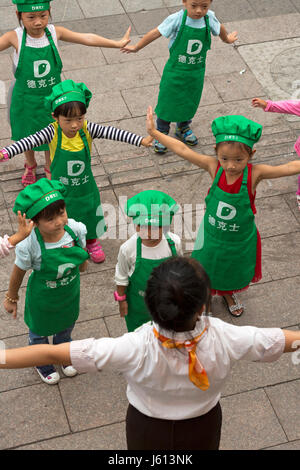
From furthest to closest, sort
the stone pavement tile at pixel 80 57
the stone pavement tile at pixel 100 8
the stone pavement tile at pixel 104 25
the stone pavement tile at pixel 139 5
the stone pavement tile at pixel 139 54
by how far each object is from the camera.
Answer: the stone pavement tile at pixel 139 5 < the stone pavement tile at pixel 100 8 < the stone pavement tile at pixel 104 25 < the stone pavement tile at pixel 139 54 < the stone pavement tile at pixel 80 57

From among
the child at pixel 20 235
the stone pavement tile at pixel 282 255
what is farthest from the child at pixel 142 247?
the stone pavement tile at pixel 282 255

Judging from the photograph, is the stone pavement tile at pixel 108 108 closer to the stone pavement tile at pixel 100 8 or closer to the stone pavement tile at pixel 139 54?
the stone pavement tile at pixel 139 54

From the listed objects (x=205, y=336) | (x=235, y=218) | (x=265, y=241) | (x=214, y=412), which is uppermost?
(x=205, y=336)

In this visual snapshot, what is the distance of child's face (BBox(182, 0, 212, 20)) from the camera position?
5.53 m

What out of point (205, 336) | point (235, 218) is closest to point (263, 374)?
point (235, 218)

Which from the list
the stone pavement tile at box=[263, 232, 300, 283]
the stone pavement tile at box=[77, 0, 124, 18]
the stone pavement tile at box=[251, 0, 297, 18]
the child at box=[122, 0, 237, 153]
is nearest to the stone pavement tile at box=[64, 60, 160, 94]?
the child at box=[122, 0, 237, 153]

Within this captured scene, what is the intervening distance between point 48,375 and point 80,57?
4.22 m

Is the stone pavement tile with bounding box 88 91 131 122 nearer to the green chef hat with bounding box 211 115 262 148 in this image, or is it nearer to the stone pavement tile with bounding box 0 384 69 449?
the green chef hat with bounding box 211 115 262 148

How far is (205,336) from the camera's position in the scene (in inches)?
109

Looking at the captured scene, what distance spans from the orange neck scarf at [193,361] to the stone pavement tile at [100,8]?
626 cm

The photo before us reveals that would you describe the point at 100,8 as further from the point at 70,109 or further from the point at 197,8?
the point at 70,109

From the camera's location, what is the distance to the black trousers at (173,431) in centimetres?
294
